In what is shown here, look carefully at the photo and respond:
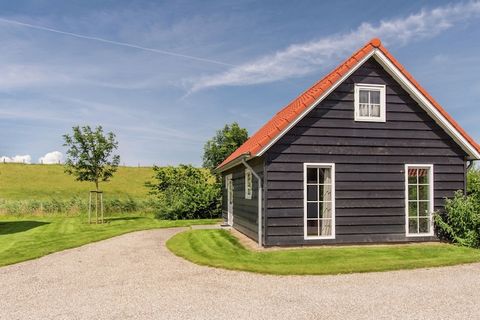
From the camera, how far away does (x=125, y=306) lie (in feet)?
22.2

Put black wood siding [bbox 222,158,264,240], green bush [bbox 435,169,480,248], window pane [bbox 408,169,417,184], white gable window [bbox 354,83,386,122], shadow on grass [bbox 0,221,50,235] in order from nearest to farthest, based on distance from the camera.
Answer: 1. green bush [bbox 435,169,480,248]
2. white gable window [bbox 354,83,386,122]
3. black wood siding [bbox 222,158,264,240]
4. window pane [bbox 408,169,417,184]
5. shadow on grass [bbox 0,221,50,235]

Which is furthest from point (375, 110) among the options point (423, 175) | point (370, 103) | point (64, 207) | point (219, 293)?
point (64, 207)

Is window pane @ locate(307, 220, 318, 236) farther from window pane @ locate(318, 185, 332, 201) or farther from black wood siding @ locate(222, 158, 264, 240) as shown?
black wood siding @ locate(222, 158, 264, 240)

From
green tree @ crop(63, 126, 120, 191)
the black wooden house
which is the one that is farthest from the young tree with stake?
the black wooden house

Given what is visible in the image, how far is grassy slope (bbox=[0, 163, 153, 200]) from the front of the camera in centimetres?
4694

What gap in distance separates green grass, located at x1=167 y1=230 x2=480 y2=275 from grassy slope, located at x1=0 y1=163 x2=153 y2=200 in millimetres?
33914

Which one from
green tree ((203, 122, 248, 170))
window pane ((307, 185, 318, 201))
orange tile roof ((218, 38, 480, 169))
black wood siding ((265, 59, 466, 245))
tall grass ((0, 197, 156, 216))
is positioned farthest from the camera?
green tree ((203, 122, 248, 170))

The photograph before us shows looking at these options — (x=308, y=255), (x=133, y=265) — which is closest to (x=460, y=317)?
(x=308, y=255)

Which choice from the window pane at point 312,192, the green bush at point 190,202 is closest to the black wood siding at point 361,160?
the window pane at point 312,192

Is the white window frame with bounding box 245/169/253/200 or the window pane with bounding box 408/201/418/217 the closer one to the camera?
the window pane with bounding box 408/201/418/217

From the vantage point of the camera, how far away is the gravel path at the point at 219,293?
6344mm

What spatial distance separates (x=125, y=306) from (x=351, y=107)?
8.74 meters

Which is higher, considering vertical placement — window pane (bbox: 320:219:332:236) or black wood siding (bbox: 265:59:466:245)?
black wood siding (bbox: 265:59:466:245)

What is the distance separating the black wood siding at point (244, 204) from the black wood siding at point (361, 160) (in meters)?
1.03
